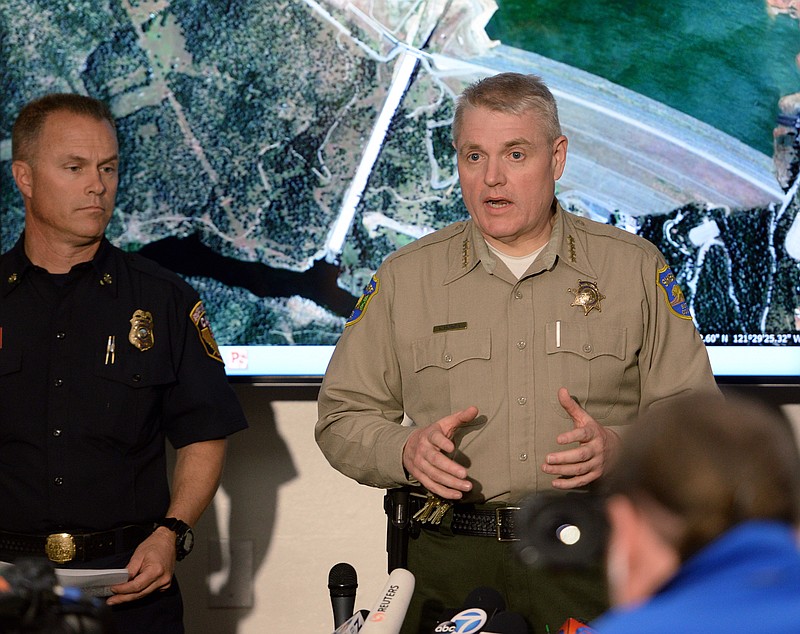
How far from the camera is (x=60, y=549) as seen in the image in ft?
7.59

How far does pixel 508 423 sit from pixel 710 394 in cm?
123

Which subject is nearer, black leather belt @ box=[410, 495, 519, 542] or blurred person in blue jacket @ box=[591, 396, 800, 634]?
blurred person in blue jacket @ box=[591, 396, 800, 634]

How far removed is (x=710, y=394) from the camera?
38.4 inches

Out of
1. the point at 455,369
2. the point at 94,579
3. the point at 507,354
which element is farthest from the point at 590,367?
the point at 94,579

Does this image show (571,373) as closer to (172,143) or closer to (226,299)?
(226,299)

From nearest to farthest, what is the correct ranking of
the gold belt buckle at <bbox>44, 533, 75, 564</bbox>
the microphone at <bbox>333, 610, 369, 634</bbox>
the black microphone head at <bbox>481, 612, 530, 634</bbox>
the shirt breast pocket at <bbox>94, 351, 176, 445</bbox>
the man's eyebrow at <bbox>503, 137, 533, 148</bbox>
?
1. the black microphone head at <bbox>481, 612, 530, 634</bbox>
2. the microphone at <bbox>333, 610, 369, 634</bbox>
3. the man's eyebrow at <bbox>503, 137, 533, 148</bbox>
4. the gold belt buckle at <bbox>44, 533, 75, 564</bbox>
5. the shirt breast pocket at <bbox>94, 351, 176, 445</bbox>

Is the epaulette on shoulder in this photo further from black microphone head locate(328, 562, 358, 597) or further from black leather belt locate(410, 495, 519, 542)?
black microphone head locate(328, 562, 358, 597)

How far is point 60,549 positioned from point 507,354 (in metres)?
1.02

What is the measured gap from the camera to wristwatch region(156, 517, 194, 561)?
2.38 meters

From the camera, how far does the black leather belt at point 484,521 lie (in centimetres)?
213

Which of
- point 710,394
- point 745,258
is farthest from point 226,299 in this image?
point 710,394

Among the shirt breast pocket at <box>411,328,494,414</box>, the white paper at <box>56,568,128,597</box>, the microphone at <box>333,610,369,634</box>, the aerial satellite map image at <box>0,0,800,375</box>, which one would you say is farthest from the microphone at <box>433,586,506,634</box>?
the aerial satellite map image at <box>0,0,800,375</box>

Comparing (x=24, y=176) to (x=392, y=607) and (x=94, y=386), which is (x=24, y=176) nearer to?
(x=94, y=386)

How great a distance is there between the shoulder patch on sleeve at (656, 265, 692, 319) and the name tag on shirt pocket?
372 mm
